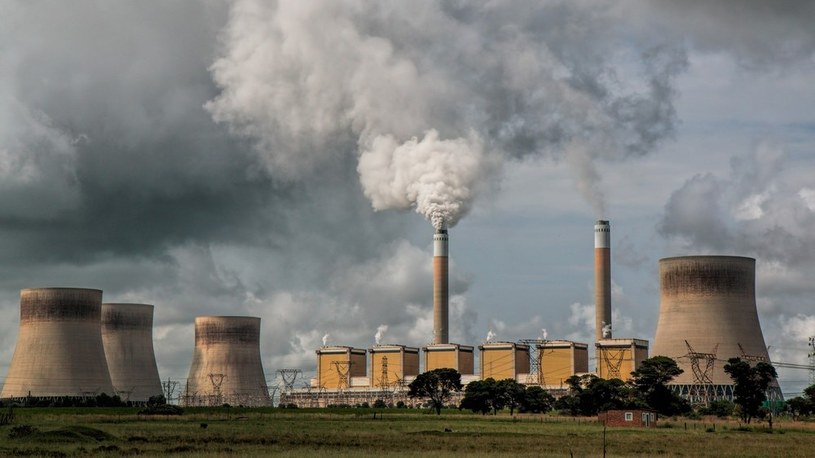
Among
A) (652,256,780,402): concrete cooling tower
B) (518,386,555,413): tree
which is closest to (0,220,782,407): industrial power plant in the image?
(652,256,780,402): concrete cooling tower

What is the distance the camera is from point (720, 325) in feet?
301

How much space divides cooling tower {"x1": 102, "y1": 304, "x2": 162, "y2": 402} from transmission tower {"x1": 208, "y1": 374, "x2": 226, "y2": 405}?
311 inches

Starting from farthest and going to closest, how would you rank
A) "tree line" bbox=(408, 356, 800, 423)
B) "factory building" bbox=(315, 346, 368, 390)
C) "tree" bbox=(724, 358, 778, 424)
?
1. "factory building" bbox=(315, 346, 368, 390)
2. "tree line" bbox=(408, 356, 800, 423)
3. "tree" bbox=(724, 358, 778, 424)

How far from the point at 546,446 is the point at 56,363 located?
67.0 meters

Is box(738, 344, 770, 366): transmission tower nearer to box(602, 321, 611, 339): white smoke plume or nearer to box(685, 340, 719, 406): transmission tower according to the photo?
box(685, 340, 719, 406): transmission tower

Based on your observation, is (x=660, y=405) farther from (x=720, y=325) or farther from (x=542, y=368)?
(x=542, y=368)

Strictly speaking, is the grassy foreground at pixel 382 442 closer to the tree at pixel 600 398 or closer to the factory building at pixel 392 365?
the tree at pixel 600 398

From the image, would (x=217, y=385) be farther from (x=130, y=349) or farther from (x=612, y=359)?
(x=612, y=359)

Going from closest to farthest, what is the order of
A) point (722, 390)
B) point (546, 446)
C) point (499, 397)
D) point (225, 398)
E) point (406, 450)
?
point (406, 450)
point (546, 446)
point (499, 397)
point (722, 390)
point (225, 398)

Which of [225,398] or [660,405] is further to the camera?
[225,398]

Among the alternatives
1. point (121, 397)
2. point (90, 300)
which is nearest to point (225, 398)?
point (121, 397)

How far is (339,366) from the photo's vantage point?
466 ft

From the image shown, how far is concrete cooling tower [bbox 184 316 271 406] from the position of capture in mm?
118062

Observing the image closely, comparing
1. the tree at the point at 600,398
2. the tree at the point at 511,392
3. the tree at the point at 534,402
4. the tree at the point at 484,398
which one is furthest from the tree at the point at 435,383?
the tree at the point at 600,398
